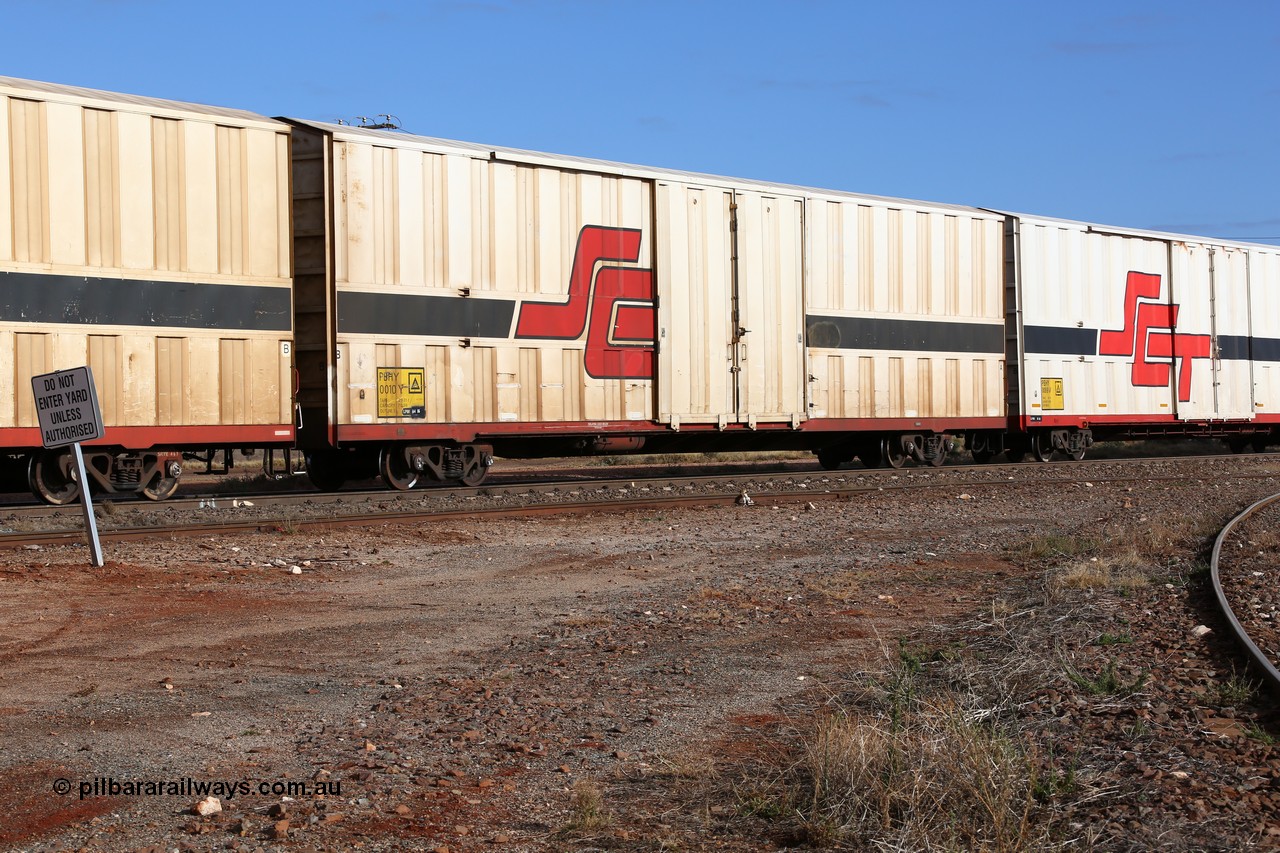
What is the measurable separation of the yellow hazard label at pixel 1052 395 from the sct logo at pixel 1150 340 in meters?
1.34

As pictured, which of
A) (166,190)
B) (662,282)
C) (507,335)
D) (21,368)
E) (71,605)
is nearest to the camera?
(71,605)

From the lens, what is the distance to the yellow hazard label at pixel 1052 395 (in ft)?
69.9

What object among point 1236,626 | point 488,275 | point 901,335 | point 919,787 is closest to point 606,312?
point 488,275

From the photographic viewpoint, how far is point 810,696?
5977 mm

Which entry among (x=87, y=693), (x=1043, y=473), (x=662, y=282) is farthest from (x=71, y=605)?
(x=1043, y=473)

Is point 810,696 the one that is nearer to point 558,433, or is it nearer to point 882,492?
point 558,433

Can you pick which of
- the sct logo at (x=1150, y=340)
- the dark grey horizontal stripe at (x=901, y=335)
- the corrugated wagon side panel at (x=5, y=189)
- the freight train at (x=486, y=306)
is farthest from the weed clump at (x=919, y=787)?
the sct logo at (x=1150, y=340)

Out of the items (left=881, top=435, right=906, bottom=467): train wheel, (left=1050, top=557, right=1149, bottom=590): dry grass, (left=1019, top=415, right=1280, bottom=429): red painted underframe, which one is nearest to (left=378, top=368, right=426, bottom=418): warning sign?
(left=1050, top=557, right=1149, bottom=590): dry grass

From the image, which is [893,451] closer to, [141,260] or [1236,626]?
[141,260]

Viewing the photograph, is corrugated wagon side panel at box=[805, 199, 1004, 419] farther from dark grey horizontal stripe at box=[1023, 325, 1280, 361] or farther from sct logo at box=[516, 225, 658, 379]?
sct logo at box=[516, 225, 658, 379]

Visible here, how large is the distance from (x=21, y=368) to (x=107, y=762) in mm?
8483

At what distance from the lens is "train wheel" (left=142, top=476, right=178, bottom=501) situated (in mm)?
13797

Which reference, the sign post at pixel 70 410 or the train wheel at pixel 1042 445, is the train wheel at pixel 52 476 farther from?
Answer: the train wheel at pixel 1042 445

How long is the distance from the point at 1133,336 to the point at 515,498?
13.2 meters
